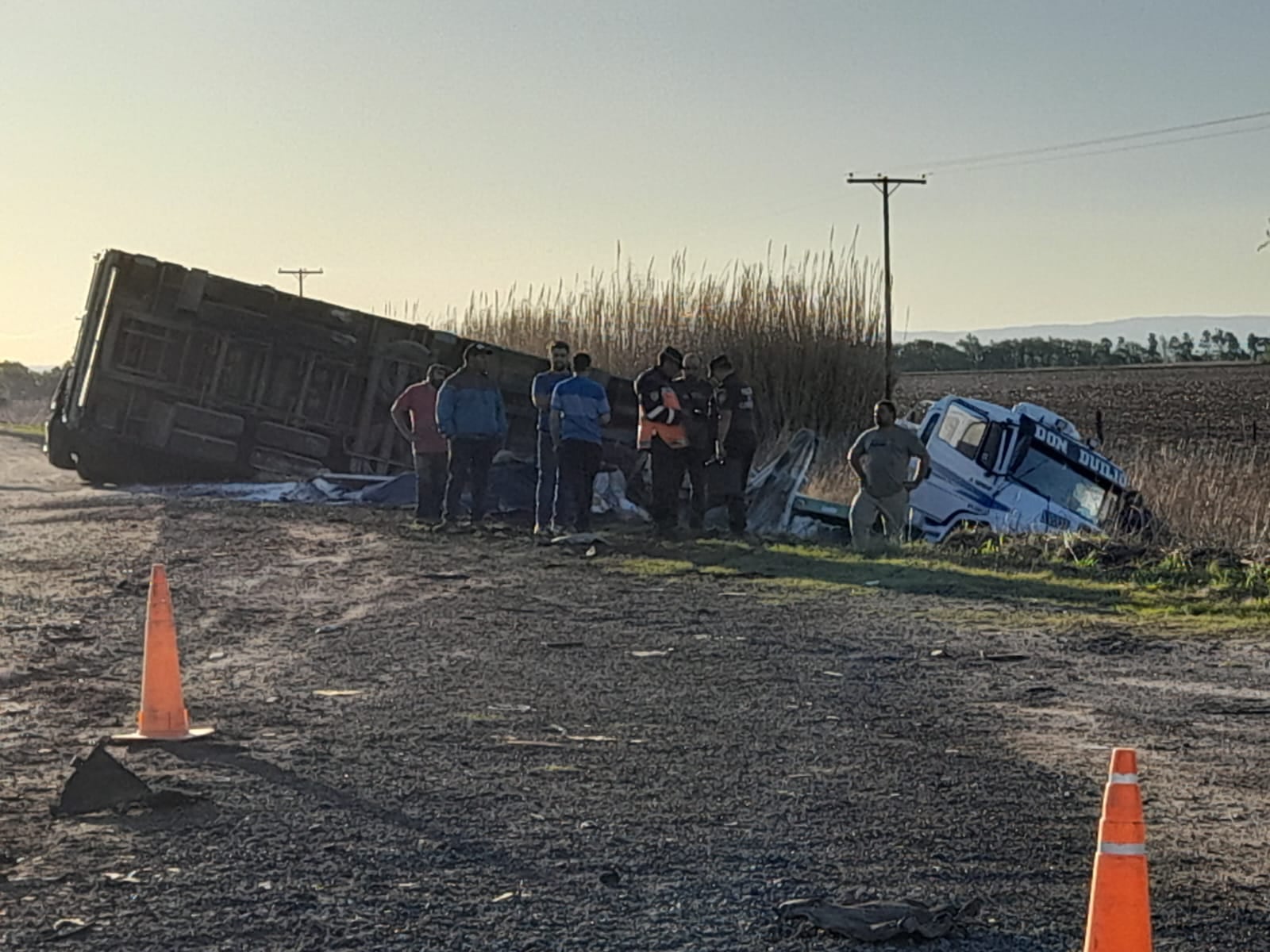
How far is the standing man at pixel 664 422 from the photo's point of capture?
693 inches

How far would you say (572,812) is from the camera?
21.5ft

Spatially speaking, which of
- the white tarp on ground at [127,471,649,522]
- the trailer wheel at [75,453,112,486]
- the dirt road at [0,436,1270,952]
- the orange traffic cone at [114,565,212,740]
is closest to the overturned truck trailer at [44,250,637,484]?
the trailer wheel at [75,453,112,486]

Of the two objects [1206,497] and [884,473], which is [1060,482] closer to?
[1206,497]

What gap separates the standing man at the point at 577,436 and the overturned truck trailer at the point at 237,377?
6.89 meters

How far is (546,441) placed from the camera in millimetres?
18781

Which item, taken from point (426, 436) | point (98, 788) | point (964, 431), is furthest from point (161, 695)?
point (964, 431)

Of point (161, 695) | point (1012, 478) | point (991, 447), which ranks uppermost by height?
point (991, 447)

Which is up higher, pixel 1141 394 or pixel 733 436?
pixel 1141 394

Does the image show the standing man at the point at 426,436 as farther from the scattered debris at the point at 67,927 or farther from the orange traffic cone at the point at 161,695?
the scattered debris at the point at 67,927

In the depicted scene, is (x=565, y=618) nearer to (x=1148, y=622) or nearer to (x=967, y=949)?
(x=1148, y=622)

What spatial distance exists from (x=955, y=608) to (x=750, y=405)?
18.6 ft

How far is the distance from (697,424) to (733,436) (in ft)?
2.23

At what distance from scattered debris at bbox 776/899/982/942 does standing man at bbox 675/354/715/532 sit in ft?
41.1

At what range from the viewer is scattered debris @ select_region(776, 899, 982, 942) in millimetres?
5000
